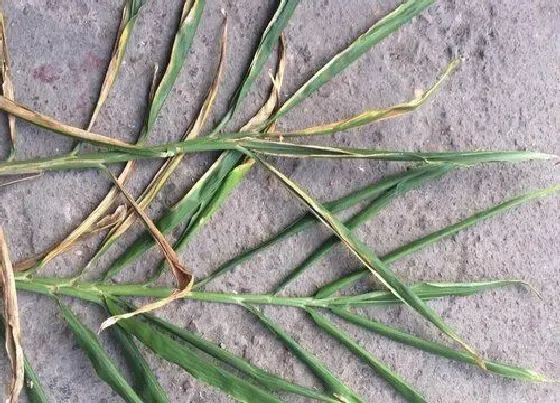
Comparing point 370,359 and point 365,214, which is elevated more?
point 365,214

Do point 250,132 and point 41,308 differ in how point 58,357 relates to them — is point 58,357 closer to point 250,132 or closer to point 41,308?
point 41,308

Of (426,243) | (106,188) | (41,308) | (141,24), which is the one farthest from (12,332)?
(426,243)

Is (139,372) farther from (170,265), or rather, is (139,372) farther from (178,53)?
(178,53)

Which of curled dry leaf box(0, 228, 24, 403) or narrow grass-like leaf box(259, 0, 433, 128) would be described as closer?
curled dry leaf box(0, 228, 24, 403)

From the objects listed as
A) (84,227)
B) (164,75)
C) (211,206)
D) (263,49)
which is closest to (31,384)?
(84,227)

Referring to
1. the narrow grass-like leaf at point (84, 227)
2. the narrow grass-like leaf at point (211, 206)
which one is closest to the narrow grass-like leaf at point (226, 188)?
the narrow grass-like leaf at point (211, 206)

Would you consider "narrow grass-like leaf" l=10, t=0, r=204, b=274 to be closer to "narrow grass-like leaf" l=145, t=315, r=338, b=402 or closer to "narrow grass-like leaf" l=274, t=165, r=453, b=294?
"narrow grass-like leaf" l=145, t=315, r=338, b=402

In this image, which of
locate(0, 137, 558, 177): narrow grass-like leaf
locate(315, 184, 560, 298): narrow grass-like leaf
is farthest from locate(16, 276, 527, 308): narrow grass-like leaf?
locate(0, 137, 558, 177): narrow grass-like leaf
